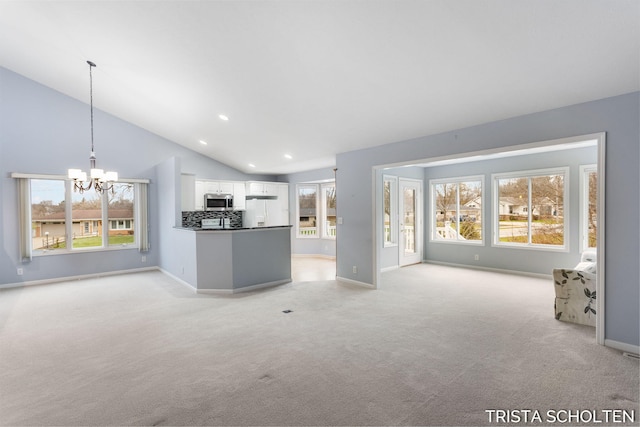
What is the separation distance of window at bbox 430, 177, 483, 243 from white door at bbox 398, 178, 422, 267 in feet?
1.26

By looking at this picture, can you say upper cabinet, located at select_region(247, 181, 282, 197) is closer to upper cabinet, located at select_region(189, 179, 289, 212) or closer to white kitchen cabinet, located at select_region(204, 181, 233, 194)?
upper cabinet, located at select_region(189, 179, 289, 212)

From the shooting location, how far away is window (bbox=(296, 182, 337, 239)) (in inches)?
362

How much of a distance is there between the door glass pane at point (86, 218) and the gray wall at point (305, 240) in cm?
473

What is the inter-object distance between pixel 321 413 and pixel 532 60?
3.40 meters

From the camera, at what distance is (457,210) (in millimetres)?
7730

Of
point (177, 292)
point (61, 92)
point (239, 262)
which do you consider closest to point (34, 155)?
point (61, 92)

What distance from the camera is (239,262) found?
539 cm

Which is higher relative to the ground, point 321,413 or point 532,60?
point 532,60

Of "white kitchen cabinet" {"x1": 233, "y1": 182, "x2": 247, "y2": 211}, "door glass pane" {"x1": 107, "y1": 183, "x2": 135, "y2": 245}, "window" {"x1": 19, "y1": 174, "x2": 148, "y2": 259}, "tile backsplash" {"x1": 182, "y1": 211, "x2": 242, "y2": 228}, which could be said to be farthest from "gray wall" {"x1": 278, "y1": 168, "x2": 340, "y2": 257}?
"door glass pane" {"x1": 107, "y1": 183, "x2": 135, "y2": 245}

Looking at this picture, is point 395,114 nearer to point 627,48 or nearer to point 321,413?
point 627,48

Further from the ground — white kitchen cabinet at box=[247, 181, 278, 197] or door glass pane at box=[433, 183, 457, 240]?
white kitchen cabinet at box=[247, 181, 278, 197]

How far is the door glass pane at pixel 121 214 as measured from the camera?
706 cm

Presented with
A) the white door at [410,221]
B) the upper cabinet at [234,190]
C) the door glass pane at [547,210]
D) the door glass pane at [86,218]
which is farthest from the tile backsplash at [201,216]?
the door glass pane at [547,210]

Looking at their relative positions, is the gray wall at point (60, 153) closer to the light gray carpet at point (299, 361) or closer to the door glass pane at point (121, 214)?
the door glass pane at point (121, 214)
